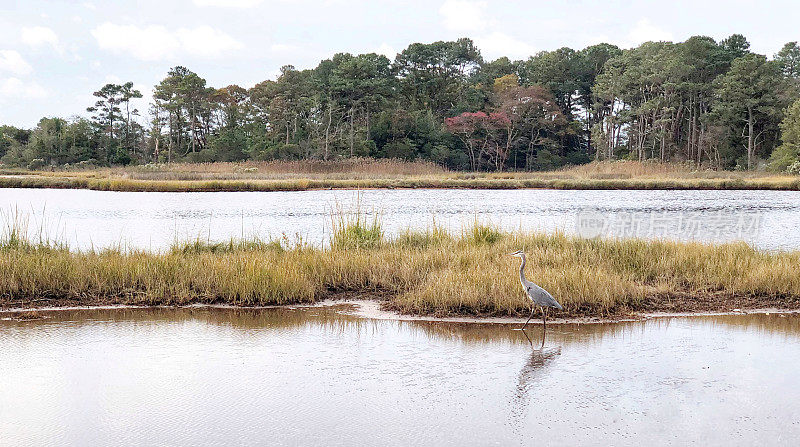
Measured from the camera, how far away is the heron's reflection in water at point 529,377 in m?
4.69

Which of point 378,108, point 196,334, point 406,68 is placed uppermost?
point 406,68

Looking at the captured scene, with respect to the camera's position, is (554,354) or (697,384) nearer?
(697,384)

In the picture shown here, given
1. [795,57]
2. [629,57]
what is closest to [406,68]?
[629,57]

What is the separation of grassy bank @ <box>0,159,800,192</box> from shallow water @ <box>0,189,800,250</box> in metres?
2.58

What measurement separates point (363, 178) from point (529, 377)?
97.0 ft

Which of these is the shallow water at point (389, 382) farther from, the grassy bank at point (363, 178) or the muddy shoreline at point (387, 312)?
the grassy bank at point (363, 178)

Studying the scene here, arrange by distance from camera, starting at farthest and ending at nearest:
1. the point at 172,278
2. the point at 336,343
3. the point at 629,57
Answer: the point at 629,57 → the point at 172,278 → the point at 336,343

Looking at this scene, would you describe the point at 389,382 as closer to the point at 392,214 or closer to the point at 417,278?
the point at 417,278

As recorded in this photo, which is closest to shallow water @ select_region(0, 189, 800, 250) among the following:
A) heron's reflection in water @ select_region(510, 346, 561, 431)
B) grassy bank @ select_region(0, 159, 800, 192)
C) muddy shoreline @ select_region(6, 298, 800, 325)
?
muddy shoreline @ select_region(6, 298, 800, 325)

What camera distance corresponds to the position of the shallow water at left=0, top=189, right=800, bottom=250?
13996 mm

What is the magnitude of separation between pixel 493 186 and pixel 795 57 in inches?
1670

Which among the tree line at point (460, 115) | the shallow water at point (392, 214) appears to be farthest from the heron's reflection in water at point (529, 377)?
the tree line at point (460, 115)

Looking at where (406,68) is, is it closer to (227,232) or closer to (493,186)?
(493,186)

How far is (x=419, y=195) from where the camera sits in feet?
89.2
